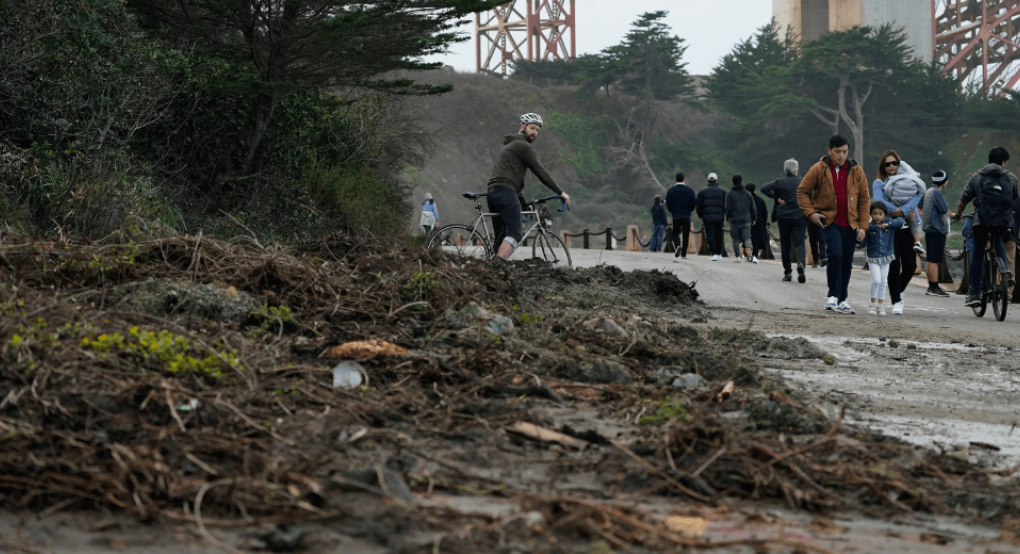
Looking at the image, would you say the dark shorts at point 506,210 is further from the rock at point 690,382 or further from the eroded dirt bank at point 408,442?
the rock at point 690,382

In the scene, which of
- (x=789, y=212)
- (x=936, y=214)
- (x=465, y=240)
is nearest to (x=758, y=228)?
(x=789, y=212)

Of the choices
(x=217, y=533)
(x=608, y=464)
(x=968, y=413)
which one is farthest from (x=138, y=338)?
(x=968, y=413)

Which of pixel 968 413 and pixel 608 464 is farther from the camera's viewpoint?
pixel 968 413

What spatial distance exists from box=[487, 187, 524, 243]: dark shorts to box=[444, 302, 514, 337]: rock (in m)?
4.81

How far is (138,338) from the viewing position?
434 cm

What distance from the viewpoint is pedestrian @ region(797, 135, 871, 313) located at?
35.2ft

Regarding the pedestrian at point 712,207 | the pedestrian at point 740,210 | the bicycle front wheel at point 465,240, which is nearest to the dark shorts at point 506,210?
the bicycle front wheel at point 465,240

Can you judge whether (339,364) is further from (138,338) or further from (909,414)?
(909,414)

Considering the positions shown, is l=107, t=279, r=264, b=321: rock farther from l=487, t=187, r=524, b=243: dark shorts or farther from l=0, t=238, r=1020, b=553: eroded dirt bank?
l=487, t=187, r=524, b=243: dark shorts

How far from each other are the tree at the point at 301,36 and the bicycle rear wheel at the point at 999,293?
8.81 metres

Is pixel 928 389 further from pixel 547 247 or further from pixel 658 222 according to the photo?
pixel 658 222

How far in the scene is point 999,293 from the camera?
11141mm

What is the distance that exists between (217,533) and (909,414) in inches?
140

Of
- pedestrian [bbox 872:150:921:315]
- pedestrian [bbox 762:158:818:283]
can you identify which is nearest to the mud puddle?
pedestrian [bbox 872:150:921:315]
